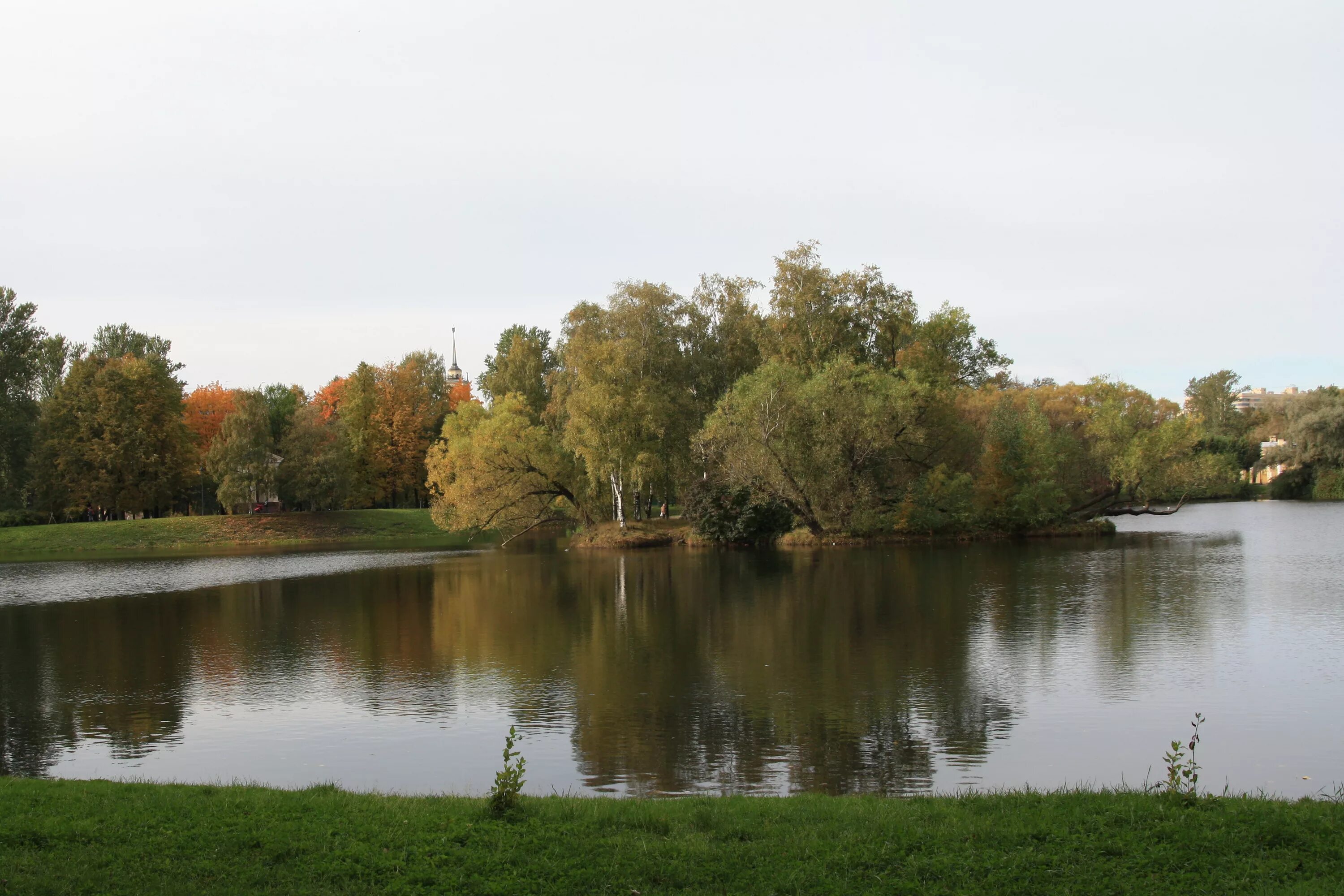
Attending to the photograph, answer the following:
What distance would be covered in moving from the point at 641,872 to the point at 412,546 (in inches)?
2165

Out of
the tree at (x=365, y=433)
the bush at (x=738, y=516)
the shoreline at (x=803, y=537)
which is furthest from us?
the tree at (x=365, y=433)

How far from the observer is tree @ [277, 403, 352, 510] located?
70875mm

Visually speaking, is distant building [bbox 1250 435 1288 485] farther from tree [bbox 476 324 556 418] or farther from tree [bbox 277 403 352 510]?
tree [bbox 277 403 352 510]

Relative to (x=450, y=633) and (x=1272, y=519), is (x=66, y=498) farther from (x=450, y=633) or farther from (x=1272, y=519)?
(x=1272, y=519)

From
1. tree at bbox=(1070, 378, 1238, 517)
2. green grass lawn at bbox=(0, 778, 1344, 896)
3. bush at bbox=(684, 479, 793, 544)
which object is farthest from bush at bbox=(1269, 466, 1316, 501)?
green grass lawn at bbox=(0, 778, 1344, 896)

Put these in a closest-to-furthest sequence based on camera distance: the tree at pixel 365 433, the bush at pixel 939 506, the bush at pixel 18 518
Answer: the bush at pixel 939 506, the bush at pixel 18 518, the tree at pixel 365 433

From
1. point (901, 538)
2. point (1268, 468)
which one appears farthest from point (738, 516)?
point (1268, 468)

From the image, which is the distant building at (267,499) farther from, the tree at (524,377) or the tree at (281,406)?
the tree at (524,377)

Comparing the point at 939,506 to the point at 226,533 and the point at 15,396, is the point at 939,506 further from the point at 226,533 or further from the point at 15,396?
the point at 15,396

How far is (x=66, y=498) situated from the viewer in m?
68.2

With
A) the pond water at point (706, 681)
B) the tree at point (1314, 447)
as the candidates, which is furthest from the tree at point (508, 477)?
the tree at point (1314, 447)

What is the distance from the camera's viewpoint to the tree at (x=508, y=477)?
172 ft

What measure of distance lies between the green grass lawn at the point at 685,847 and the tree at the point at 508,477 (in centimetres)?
4413

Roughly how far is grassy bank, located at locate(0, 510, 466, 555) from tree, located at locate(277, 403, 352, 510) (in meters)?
1.65
